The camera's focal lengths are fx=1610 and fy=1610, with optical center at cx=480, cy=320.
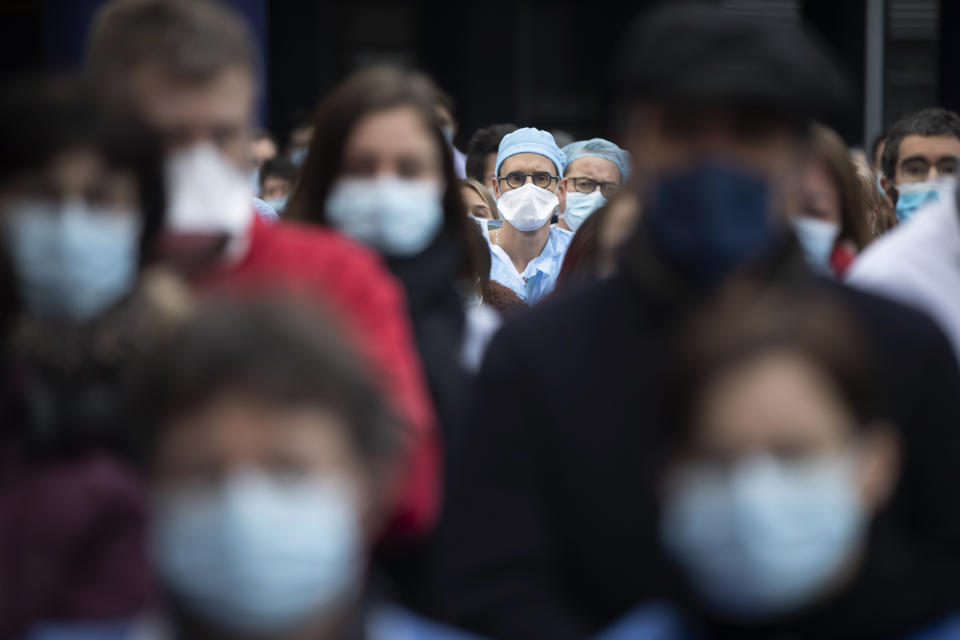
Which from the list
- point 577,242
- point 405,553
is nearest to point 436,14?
point 577,242

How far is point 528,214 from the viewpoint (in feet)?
24.6

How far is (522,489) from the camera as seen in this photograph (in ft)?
7.63

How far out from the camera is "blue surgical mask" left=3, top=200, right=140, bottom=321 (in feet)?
7.71

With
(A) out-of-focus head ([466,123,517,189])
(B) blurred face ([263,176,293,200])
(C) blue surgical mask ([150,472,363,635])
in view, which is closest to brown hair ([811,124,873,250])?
(C) blue surgical mask ([150,472,363,635])

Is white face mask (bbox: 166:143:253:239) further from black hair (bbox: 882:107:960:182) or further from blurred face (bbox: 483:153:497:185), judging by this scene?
blurred face (bbox: 483:153:497:185)

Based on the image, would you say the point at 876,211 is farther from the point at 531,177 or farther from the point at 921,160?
the point at 531,177

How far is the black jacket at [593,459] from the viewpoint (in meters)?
2.26

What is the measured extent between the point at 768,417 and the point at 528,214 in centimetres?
569

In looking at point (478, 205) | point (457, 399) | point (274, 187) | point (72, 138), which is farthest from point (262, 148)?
point (72, 138)

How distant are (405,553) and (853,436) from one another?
3.53 feet

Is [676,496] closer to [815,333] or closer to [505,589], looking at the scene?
[815,333]

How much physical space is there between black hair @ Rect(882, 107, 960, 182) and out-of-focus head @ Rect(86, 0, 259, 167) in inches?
178

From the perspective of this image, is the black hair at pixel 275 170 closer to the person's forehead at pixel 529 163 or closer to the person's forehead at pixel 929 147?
the person's forehead at pixel 529 163

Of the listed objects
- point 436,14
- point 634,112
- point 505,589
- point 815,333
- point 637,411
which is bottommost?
point 436,14
